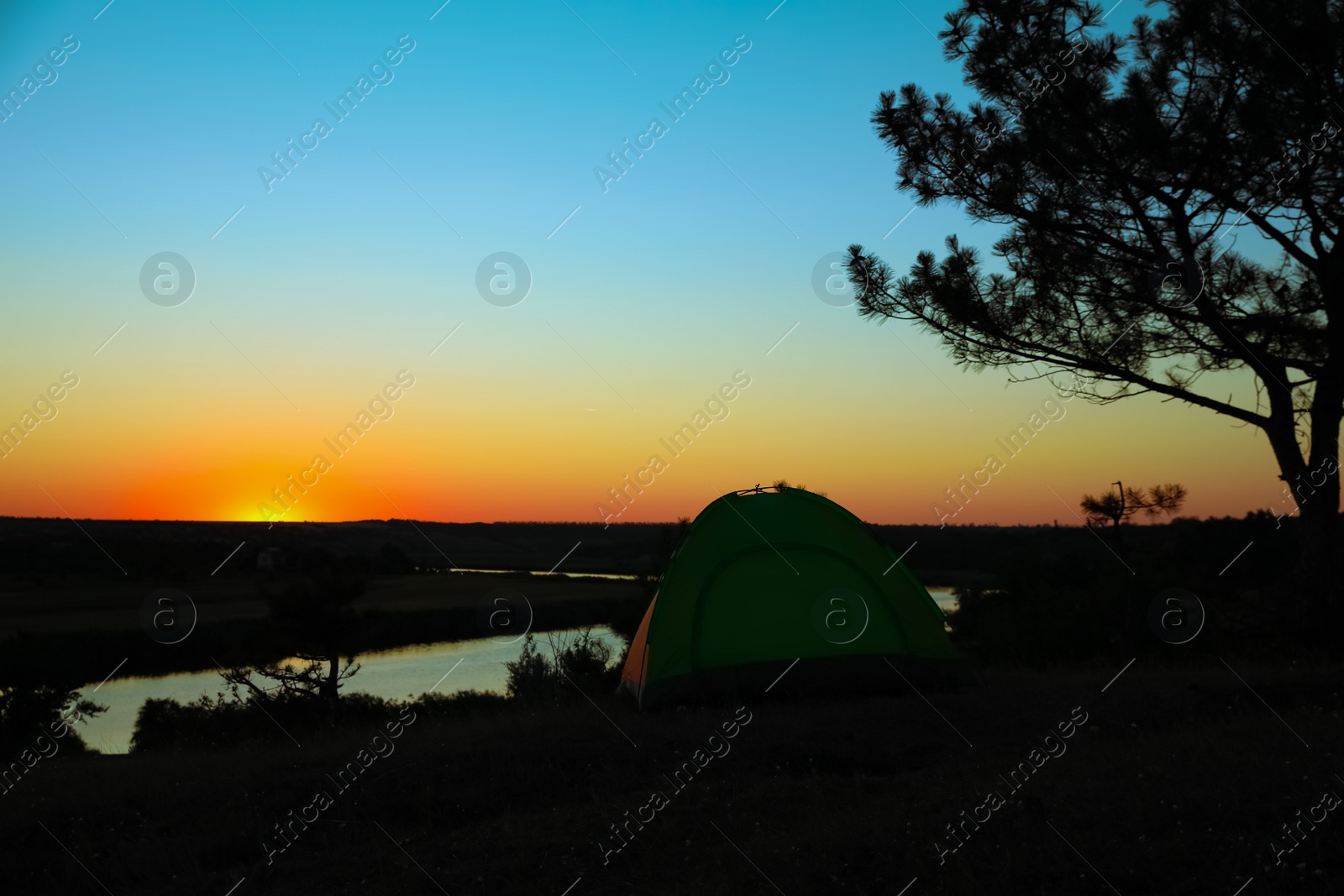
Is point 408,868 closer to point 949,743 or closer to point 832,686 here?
point 949,743

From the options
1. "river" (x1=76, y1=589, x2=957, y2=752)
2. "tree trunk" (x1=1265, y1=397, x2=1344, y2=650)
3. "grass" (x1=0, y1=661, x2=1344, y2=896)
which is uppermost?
"river" (x1=76, y1=589, x2=957, y2=752)

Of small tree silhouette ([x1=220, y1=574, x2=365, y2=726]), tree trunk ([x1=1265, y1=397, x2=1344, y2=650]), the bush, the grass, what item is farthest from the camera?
small tree silhouette ([x1=220, y1=574, x2=365, y2=726])

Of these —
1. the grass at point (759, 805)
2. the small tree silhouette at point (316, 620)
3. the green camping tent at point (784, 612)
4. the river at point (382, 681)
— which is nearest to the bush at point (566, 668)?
the river at point (382, 681)

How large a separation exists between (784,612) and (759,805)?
391 centimetres

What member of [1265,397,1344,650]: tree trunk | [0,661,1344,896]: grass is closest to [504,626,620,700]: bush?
[0,661,1344,896]: grass

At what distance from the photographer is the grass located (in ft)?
13.7

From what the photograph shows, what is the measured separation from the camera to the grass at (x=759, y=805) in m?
4.16

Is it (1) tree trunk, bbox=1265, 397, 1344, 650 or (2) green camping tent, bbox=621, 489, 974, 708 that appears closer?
(2) green camping tent, bbox=621, 489, 974, 708

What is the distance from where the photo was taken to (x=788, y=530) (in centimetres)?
986

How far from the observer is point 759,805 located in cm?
541

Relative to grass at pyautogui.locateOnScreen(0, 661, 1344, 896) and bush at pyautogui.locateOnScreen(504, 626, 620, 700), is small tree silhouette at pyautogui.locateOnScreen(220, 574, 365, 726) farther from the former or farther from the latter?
grass at pyautogui.locateOnScreen(0, 661, 1344, 896)

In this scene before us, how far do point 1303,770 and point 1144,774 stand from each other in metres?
0.79

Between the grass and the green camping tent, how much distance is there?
737 mm

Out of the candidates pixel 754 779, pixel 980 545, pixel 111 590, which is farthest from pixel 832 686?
pixel 980 545
